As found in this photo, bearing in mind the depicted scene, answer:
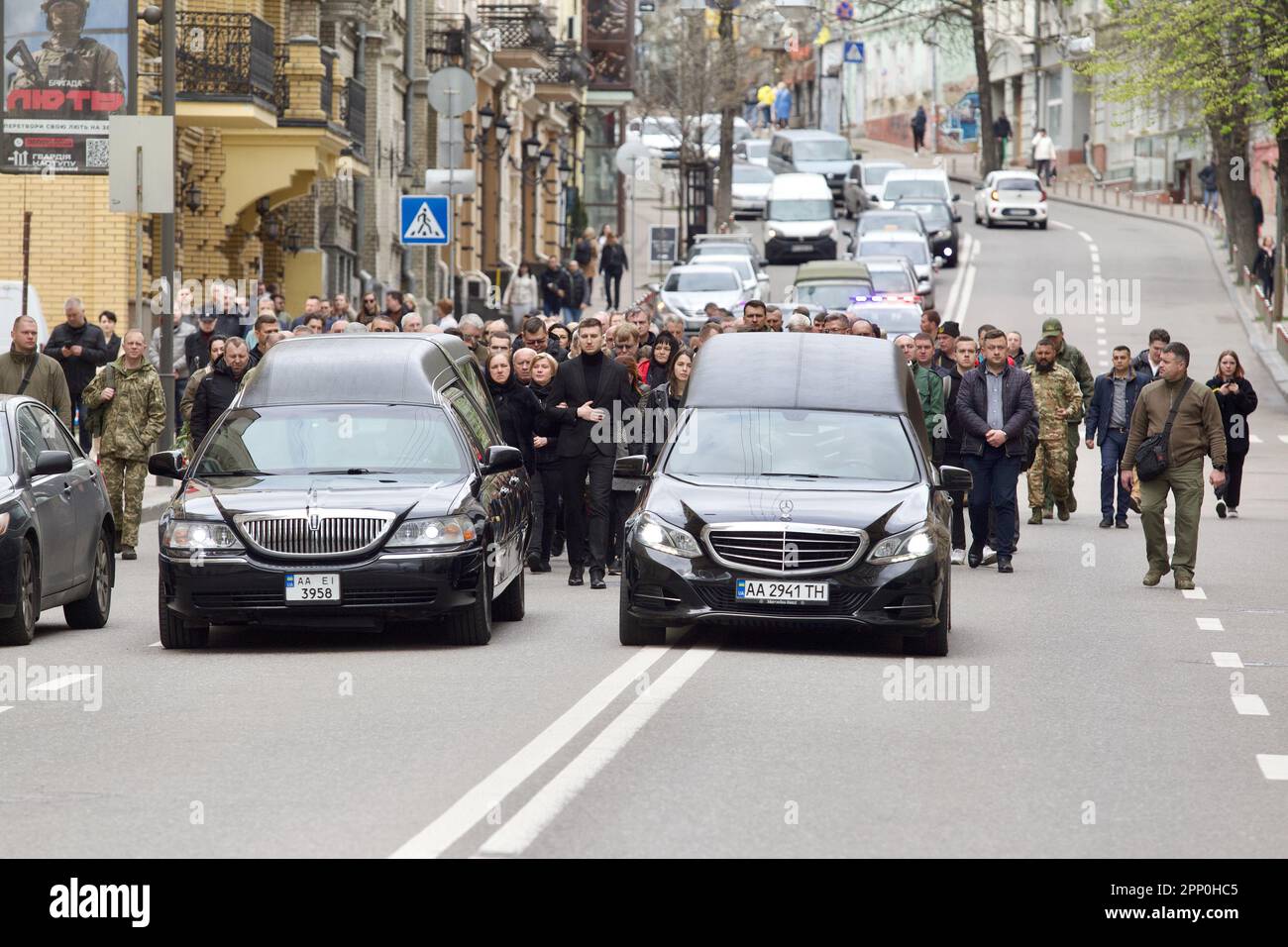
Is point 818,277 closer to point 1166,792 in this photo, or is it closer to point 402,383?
point 402,383

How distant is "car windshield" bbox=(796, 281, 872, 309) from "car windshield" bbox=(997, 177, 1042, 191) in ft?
93.4

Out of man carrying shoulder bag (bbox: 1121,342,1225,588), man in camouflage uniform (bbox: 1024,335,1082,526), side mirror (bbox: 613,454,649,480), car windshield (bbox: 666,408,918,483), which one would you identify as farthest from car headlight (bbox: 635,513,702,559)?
man in camouflage uniform (bbox: 1024,335,1082,526)

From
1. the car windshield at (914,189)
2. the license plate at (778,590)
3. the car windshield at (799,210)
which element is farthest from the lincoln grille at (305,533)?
the car windshield at (914,189)

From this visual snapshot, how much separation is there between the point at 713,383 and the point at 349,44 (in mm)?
30858

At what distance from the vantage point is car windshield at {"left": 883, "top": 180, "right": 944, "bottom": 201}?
6794cm

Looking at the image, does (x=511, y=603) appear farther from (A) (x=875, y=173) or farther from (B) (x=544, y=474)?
(A) (x=875, y=173)

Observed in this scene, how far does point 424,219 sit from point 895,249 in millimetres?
25098

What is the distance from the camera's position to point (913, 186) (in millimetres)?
68562

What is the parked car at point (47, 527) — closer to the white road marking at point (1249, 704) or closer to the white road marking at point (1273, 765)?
the white road marking at point (1249, 704)

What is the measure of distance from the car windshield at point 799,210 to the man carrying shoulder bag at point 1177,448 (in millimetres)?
46104

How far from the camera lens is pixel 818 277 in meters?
46.2

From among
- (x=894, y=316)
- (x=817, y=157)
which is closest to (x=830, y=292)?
(x=894, y=316)
